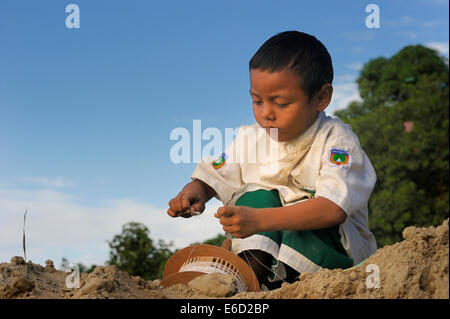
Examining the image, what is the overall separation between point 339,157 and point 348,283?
37.0 inches

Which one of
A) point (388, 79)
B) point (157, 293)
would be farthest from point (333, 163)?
point (388, 79)

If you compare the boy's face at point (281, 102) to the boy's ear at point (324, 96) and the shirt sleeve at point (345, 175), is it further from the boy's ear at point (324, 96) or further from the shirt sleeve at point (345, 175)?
the shirt sleeve at point (345, 175)

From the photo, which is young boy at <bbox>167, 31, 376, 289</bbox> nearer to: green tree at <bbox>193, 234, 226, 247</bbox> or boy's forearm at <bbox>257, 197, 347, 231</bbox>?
Result: boy's forearm at <bbox>257, 197, 347, 231</bbox>

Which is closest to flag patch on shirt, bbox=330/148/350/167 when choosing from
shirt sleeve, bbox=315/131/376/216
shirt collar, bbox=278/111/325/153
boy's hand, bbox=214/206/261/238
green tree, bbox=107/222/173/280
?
shirt sleeve, bbox=315/131/376/216

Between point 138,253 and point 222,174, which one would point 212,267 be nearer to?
point 222,174

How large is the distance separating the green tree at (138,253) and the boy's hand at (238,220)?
274 cm

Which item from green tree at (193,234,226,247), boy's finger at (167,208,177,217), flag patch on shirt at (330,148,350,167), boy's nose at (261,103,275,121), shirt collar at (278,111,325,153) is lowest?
green tree at (193,234,226,247)

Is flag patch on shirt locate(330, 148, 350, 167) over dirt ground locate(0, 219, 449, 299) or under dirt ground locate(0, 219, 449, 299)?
over

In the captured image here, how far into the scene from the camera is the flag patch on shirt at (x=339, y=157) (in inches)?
99.4

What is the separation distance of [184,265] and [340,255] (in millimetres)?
846

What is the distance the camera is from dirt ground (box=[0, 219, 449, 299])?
5.52 ft
